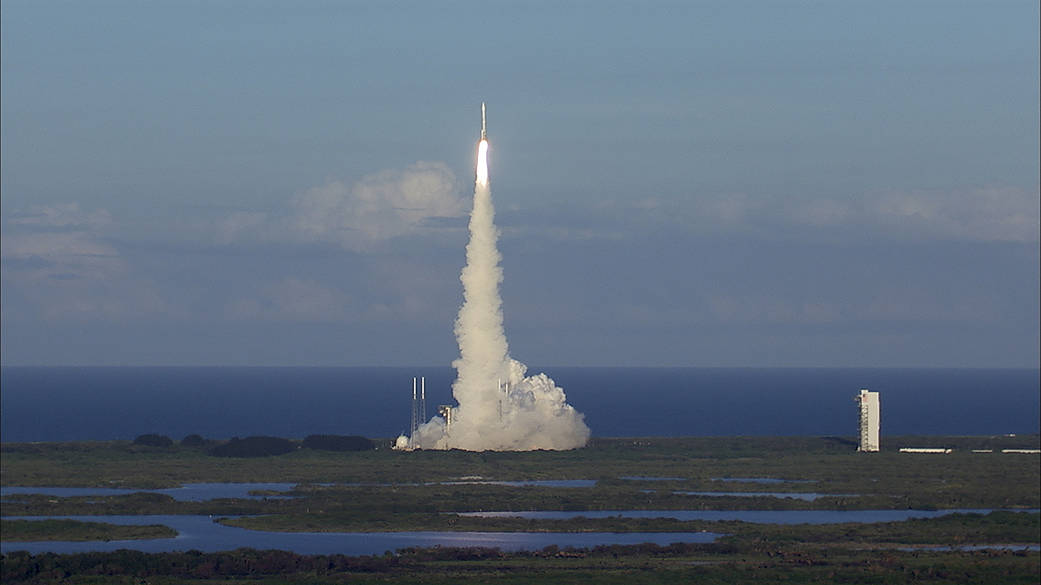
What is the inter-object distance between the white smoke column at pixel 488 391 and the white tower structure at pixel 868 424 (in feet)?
77.6

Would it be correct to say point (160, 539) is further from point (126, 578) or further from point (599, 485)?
point (599, 485)

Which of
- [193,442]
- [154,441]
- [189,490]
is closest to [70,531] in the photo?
[189,490]

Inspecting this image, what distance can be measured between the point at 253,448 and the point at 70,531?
4783 cm

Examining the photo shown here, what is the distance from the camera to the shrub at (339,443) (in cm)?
14762

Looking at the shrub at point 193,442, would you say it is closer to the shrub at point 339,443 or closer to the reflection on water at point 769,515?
the shrub at point 339,443

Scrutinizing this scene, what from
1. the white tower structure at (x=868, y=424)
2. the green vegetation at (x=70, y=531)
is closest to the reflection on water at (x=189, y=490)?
the green vegetation at (x=70, y=531)

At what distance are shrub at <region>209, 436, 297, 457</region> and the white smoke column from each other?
472 inches

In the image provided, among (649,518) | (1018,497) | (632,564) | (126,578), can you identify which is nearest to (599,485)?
(649,518)

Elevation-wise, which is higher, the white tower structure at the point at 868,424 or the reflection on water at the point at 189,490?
the white tower structure at the point at 868,424

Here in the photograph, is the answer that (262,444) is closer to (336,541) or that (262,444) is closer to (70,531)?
(70,531)

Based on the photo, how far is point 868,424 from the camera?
14712 cm

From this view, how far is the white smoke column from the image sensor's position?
134250 mm

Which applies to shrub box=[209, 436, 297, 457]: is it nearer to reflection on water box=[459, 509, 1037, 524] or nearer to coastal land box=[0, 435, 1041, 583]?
coastal land box=[0, 435, 1041, 583]

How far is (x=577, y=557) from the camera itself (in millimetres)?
86750
